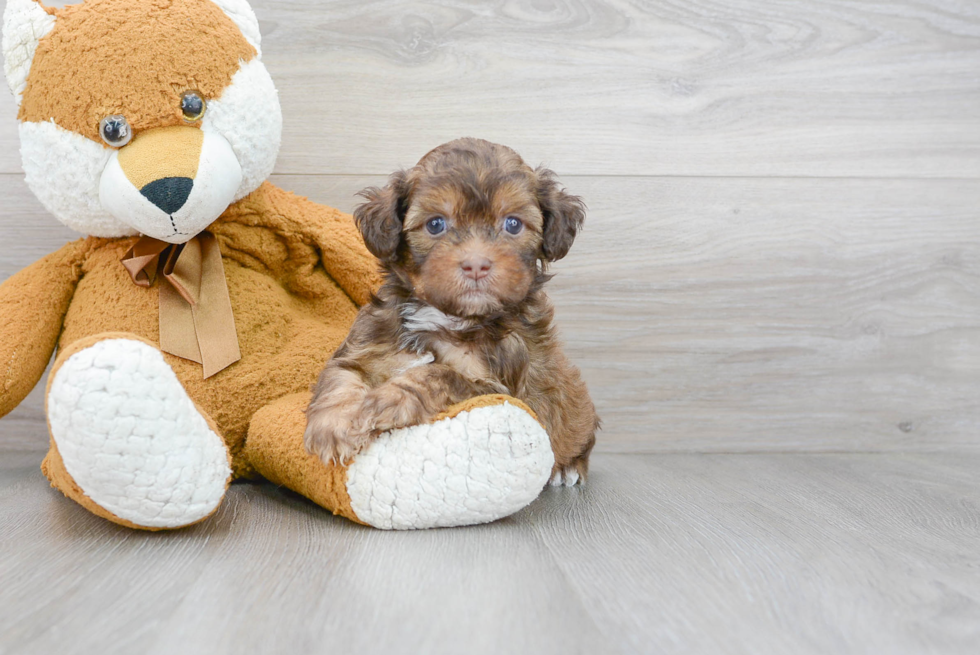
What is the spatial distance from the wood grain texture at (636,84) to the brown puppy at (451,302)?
28.0 inches

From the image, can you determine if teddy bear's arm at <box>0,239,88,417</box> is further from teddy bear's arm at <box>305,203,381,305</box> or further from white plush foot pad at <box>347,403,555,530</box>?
white plush foot pad at <box>347,403,555,530</box>

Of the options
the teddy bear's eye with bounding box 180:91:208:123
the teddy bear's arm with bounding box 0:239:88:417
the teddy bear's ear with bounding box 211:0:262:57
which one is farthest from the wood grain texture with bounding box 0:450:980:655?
the teddy bear's ear with bounding box 211:0:262:57

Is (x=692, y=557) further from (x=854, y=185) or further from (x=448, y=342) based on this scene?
(x=854, y=185)

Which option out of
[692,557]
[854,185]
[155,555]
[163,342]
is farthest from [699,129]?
[155,555]

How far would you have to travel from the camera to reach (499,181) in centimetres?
160

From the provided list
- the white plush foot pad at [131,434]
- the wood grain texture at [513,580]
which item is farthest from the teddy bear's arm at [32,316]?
the white plush foot pad at [131,434]

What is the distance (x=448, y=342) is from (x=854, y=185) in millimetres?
Result: 1634

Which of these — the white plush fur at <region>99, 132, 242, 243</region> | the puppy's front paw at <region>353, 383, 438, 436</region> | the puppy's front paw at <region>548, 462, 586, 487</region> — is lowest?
the puppy's front paw at <region>548, 462, 586, 487</region>

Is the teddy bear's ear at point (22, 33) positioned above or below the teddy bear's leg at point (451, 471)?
above

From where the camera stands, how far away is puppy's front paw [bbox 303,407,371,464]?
1.51 m

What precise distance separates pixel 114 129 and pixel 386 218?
610 millimetres

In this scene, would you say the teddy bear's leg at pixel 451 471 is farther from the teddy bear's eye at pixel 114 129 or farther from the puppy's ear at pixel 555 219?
the teddy bear's eye at pixel 114 129

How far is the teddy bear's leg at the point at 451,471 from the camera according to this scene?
4.88 feet

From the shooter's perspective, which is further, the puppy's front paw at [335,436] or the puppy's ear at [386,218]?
the puppy's ear at [386,218]
